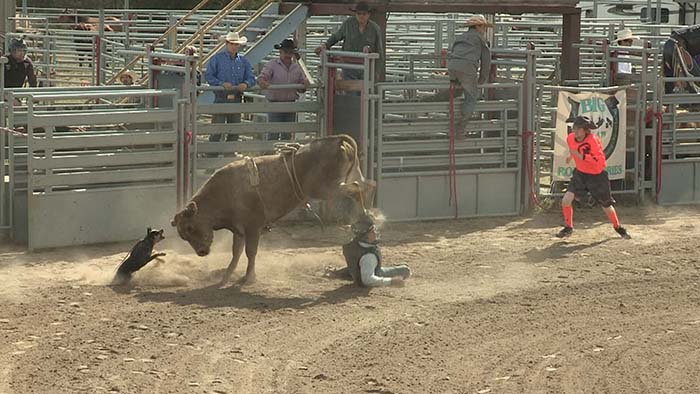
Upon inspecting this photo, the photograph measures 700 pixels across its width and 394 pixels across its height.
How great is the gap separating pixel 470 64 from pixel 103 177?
4.08 metres

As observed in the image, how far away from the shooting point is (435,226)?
13859 millimetres

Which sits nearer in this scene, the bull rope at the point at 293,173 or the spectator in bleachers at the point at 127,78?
the bull rope at the point at 293,173

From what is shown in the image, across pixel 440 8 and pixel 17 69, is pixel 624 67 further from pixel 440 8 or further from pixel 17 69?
pixel 17 69

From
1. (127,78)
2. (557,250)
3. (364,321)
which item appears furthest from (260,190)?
(127,78)

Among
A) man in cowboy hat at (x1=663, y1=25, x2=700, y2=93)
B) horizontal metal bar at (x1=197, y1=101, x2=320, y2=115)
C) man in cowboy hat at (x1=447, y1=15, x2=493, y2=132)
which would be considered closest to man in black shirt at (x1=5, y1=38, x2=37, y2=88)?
horizontal metal bar at (x1=197, y1=101, x2=320, y2=115)

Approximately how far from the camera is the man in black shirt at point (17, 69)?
1647 cm

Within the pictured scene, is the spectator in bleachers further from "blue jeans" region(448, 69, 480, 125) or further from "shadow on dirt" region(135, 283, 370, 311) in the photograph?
"shadow on dirt" region(135, 283, 370, 311)

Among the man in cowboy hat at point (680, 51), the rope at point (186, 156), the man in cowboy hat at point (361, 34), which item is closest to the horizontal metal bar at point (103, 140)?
the rope at point (186, 156)

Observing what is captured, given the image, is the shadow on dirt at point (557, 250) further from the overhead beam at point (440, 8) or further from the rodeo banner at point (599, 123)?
the overhead beam at point (440, 8)

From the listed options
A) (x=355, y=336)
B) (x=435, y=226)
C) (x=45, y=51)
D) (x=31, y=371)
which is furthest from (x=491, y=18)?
(x=31, y=371)

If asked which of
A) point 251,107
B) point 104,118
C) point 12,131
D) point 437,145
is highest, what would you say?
point 251,107

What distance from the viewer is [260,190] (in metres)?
10.8

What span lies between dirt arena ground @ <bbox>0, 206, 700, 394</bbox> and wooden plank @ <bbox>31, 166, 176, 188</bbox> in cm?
56

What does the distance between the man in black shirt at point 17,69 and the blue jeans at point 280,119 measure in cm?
402
